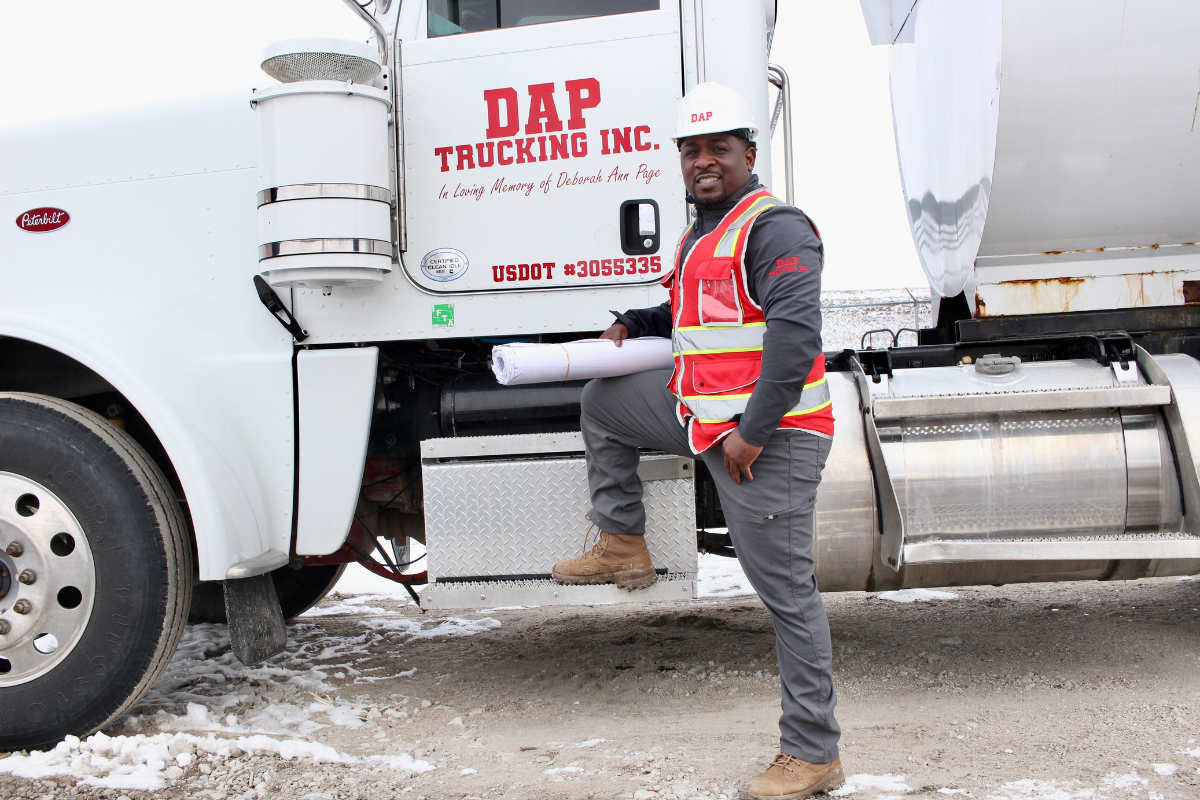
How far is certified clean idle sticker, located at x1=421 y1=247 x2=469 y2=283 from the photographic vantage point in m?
3.38

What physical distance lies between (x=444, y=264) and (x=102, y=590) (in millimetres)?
1566

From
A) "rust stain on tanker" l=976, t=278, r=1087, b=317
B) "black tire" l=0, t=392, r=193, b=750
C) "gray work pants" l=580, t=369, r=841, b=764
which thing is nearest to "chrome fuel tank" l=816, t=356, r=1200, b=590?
"rust stain on tanker" l=976, t=278, r=1087, b=317

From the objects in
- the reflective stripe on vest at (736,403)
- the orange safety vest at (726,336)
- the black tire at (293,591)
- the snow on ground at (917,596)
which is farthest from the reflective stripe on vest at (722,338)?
the snow on ground at (917,596)

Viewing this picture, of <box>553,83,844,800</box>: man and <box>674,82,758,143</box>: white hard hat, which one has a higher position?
<box>674,82,758,143</box>: white hard hat

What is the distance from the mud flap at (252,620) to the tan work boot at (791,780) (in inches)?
68.5

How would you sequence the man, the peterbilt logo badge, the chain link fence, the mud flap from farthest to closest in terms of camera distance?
the chain link fence → the peterbilt logo badge → the mud flap → the man

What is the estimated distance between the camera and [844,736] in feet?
10.1

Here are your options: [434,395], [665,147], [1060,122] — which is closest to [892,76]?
[1060,122]

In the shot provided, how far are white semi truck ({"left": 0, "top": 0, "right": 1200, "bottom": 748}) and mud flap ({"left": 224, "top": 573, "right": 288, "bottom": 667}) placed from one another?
0.01 meters

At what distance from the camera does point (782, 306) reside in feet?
7.88

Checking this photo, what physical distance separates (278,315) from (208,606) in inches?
72.2

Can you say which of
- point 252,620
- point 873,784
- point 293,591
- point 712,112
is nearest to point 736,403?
point 712,112

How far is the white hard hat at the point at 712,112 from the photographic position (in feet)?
8.46

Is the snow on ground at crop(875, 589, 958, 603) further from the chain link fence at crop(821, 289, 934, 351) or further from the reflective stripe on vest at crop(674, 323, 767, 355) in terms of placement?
the chain link fence at crop(821, 289, 934, 351)
